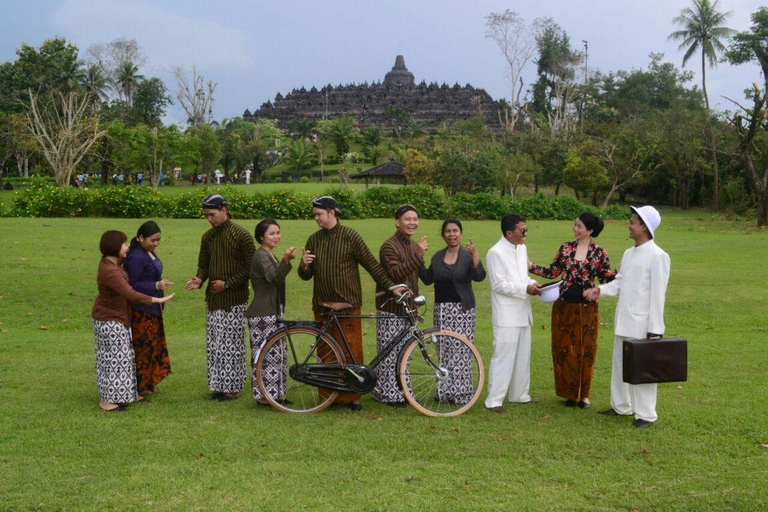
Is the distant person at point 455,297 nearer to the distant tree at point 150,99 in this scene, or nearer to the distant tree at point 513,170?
the distant tree at point 513,170

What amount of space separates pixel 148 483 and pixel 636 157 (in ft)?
113

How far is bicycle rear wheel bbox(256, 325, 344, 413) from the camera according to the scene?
5316 millimetres

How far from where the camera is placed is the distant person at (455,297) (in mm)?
5512

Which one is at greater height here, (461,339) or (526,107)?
(526,107)

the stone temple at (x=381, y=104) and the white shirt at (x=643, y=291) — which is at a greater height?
the stone temple at (x=381, y=104)

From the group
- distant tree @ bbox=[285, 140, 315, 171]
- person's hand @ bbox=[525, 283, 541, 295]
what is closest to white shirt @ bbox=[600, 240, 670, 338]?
person's hand @ bbox=[525, 283, 541, 295]

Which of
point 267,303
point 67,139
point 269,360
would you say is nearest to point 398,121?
point 67,139

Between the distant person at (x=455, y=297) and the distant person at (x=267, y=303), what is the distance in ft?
3.72

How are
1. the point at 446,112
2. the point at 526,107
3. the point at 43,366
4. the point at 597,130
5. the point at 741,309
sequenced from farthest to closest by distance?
the point at 446,112 < the point at 526,107 < the point at 597,130 < the point at 741,309 < the point at 43,366

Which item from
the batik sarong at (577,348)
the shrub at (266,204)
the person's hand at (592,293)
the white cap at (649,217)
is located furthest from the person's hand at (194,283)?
A: the shrub at (266,204)

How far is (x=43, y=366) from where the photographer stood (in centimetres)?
704

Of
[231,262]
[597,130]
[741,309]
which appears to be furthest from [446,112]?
[231,262]

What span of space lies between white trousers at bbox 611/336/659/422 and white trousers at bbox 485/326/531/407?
65 centimetres

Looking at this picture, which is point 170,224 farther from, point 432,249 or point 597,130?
point 597,130
